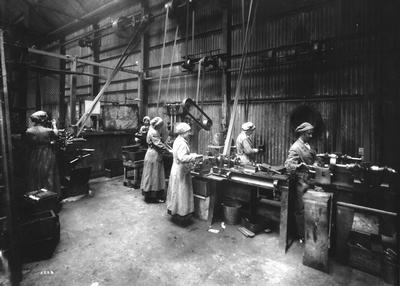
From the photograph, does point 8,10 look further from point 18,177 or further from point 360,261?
point 360,261

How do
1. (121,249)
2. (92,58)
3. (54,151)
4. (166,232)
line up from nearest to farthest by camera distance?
(121,249), (166,232), (54,151), (92,58)

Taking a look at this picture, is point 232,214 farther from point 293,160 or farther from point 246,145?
point 246,145

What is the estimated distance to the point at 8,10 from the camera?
1312 centimetres

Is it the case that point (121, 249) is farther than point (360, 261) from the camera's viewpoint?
Yes

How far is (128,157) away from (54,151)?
2116 millimetres

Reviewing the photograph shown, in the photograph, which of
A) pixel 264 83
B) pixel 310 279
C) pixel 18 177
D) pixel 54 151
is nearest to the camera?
pixel 310 279

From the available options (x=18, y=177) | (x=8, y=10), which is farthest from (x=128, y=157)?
(x=8, y=10)

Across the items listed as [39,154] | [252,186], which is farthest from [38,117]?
[252,186]

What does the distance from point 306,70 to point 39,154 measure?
6.80 metres

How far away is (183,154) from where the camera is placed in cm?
450

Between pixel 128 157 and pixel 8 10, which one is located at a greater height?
pixel 8 10

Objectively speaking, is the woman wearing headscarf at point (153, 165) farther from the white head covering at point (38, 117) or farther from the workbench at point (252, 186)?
the white head covering at point (38, 117)

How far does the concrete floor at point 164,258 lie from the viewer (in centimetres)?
308

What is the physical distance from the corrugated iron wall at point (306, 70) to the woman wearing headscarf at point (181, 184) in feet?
10.2
